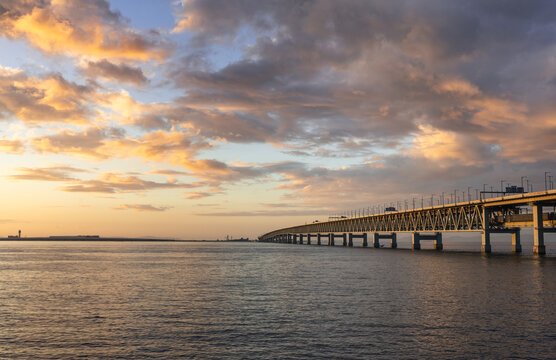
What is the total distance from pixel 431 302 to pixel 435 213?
12759 cm

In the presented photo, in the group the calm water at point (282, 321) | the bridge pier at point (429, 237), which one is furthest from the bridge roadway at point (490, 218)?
the calm water at point (282, 321)

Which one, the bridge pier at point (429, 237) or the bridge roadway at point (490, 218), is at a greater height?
the bridge roadway at point (490, 218)

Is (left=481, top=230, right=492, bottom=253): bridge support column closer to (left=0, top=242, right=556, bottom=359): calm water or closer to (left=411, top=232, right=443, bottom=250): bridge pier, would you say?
(left=411, top=232, right=443, bottom=250): bridge pier

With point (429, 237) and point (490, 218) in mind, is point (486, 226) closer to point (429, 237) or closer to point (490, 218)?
point (490, 218)

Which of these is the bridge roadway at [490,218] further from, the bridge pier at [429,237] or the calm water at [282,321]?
the calm water at [282,321]

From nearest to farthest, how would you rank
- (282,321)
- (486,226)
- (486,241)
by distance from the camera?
(282,321)
(486,226)
(486,241)

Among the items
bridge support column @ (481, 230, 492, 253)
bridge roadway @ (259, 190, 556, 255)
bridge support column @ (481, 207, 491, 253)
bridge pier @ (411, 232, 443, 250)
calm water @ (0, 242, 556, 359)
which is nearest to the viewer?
calm water @ (0, 242, 556, 359)

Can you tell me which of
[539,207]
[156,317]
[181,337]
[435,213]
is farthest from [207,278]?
[435,213]

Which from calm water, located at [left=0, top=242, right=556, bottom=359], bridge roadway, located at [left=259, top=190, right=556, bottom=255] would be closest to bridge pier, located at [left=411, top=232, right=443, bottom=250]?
bridge roadway, located at [left=259, top=190, right=556, bottom=255]

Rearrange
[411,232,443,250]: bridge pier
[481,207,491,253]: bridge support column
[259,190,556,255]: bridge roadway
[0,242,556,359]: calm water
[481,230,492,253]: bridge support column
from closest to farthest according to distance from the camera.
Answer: [0,242,556,359]: calm water → [259,190,556,255]: bridge roadway → [481,207,491,253]: bridge support column → [481,230,492,253]: bridge support column → [411,232,443,250]: bridge pier

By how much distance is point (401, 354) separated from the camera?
21672 millimetres

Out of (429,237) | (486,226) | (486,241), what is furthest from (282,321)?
(429,237)

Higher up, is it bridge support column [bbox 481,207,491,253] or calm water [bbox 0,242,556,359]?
bridge support column [bbox 481,207,491,253]

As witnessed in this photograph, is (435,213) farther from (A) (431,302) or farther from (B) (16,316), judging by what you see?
(B) (16,316)
